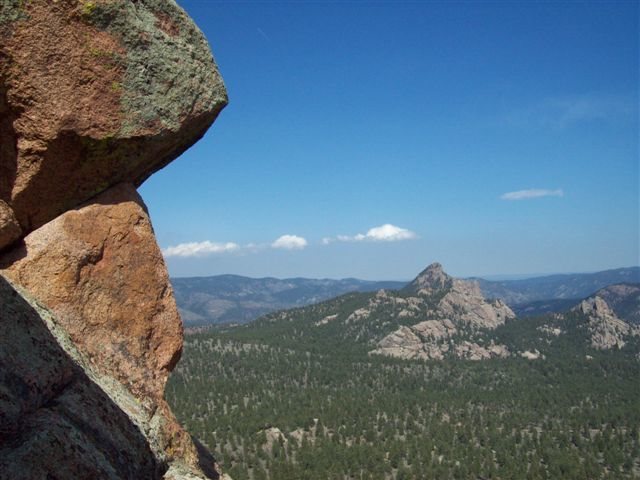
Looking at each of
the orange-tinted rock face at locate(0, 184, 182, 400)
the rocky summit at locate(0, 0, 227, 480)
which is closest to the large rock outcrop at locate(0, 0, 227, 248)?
the rocky summit at locate(0, 0, 227, 480)

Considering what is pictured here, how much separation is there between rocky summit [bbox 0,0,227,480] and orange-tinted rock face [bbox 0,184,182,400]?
0.14 ft

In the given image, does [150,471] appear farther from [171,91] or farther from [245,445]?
[245,445]

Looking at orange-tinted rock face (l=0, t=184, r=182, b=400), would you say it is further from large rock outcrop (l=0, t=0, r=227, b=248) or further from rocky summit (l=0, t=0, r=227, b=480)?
large rock outcrop (l=0, t=0, r=227, b=248)

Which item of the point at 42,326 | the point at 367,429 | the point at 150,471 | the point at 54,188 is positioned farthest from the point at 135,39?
the point at 367,429

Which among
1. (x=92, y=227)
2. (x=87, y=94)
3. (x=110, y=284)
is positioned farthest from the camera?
(x=110, y=284)

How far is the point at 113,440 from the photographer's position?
13281 mm

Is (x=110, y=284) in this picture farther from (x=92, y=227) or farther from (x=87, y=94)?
(x=87, y=94)

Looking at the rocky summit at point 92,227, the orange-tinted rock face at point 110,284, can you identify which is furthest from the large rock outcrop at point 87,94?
the orange-tinted rock face at point 110,284

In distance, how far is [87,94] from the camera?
14.9 metres

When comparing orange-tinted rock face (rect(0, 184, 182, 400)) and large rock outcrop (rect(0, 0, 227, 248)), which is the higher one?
large rock outcrop (rect(0, 0, 227, 248))

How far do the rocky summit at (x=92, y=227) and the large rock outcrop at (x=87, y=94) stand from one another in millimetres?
36

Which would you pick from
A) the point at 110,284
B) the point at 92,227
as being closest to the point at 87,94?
the point at 92,227

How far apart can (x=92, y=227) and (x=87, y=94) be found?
13.9 feet

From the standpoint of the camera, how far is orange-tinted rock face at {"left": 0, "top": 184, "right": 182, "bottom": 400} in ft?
49.4
